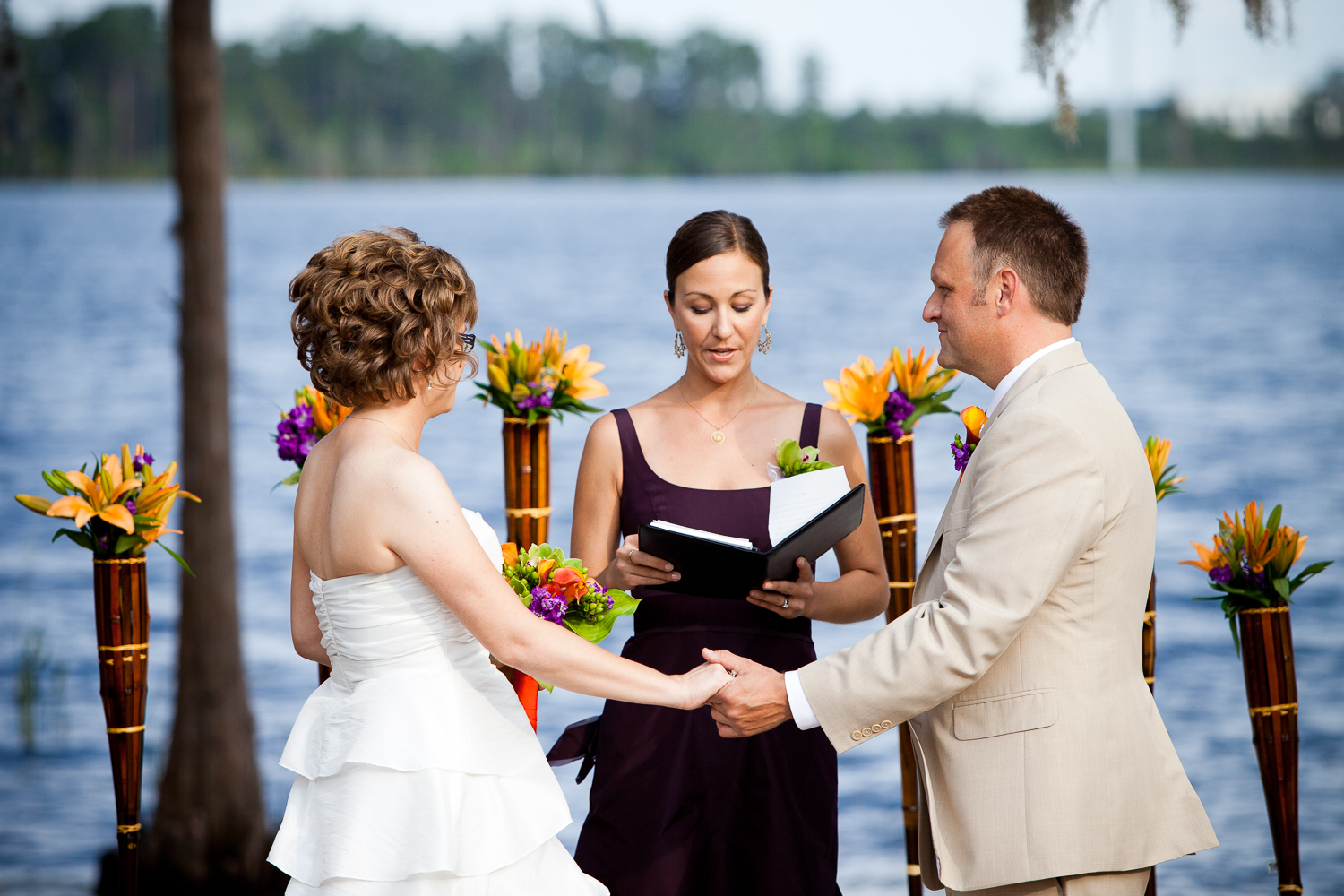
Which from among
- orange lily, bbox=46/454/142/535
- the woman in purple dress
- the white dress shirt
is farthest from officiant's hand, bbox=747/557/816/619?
orange lily, bbox=46/454/142/535

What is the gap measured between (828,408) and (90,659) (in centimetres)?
1214

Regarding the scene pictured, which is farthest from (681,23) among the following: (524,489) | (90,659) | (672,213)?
(524,489)

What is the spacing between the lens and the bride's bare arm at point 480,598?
223 cm

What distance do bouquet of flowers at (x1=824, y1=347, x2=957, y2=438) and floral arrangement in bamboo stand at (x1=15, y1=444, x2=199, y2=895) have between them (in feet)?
6.32

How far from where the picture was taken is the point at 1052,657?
237 cm

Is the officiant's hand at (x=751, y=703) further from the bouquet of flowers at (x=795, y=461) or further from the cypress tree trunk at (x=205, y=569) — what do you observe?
the cypress tree trunk at (x=205, y=569)

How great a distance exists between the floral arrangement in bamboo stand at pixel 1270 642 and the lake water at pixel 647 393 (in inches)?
162

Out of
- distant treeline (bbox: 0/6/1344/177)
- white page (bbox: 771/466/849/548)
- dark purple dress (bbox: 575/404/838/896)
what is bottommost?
dark purple dress (bbox: 575/404/838/896)

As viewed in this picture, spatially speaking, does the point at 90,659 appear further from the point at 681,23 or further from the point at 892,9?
the point at 892,9

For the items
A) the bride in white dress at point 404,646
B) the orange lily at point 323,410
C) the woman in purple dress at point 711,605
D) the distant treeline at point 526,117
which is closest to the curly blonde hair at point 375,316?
the bride in white dress at point 404,646

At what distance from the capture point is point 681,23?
52656 mm

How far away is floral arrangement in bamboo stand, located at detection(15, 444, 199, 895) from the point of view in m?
3.18

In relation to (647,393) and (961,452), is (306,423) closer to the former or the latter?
(961,452)

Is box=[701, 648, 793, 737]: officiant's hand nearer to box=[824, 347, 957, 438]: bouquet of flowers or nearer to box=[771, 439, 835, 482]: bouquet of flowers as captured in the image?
box=[771, 439, 835, 482]: bouquet of flowers
